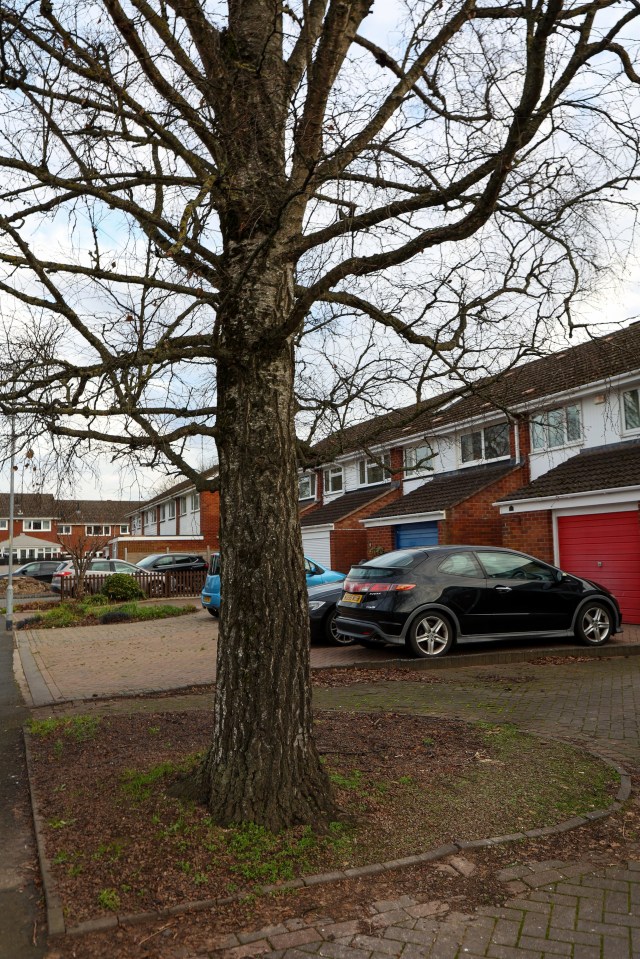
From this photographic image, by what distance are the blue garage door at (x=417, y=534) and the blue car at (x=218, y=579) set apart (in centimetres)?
375

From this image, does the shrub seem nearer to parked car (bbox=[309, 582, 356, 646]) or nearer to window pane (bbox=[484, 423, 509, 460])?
parked car (bbox=[309, 582, 356, 646])

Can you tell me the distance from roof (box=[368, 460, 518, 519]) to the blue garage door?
1.74 feet

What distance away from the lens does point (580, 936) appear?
306 centimetres

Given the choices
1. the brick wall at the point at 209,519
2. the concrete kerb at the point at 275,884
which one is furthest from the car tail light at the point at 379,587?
the brick wall at the point at 209,519

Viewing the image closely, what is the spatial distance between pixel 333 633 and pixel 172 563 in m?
18.3

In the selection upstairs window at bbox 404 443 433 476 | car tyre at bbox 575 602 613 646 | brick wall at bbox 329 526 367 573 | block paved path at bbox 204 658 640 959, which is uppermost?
upstairs window at bbox 404 443 433 476

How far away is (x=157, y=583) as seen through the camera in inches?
1041

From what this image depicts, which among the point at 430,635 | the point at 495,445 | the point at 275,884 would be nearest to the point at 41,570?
the point at 495,445

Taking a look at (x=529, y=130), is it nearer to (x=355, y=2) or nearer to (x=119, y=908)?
(x=355, y=2)

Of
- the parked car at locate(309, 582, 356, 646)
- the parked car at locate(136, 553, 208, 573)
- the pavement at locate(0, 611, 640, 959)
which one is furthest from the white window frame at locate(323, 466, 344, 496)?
the parked car at locate(309, 582, 356, 646)

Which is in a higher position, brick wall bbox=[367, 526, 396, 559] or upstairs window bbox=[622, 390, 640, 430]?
upstairs window bbox=[622, 390, 640, 430]

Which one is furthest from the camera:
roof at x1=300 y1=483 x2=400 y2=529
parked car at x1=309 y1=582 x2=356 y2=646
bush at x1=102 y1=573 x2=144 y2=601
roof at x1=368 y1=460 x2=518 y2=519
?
roof at x1=300 y1=483 x2=400 y2=529

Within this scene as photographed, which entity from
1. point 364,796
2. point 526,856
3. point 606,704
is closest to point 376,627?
point 606,704

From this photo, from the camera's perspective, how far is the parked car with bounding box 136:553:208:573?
95.2 ft
